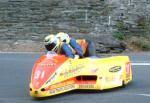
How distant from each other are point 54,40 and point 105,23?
14.5 m

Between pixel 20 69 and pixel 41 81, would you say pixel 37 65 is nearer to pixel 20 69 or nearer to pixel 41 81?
pixel 41 81

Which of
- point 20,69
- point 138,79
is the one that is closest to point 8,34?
point 20,69

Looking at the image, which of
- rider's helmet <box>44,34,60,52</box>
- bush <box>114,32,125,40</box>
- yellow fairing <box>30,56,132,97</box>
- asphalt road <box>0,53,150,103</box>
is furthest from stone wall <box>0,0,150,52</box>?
yellow fairing <box>30,56,132,97</box>

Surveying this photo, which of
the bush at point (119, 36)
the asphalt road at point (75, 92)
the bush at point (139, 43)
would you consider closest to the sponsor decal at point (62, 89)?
the asphalt road at point (75, 92)

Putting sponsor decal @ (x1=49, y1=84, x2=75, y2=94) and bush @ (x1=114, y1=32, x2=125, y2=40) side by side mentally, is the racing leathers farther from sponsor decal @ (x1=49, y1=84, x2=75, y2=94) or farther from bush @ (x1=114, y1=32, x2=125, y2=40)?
bush @ (x1=114, y1=32, x2=125, y2=40)

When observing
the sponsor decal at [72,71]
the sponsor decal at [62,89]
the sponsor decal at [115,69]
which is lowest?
the sponsor decal at [62,89]

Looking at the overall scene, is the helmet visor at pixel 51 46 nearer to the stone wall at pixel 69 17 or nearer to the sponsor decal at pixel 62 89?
the sponsor decal at pixel 62 89

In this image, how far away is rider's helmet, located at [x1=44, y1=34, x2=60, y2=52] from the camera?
12719mm

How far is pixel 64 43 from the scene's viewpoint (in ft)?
42.5

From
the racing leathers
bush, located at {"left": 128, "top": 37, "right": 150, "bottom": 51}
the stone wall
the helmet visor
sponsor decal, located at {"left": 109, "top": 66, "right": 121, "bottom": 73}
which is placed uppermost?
the helmet visor

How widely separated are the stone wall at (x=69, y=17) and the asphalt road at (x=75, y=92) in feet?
30.2

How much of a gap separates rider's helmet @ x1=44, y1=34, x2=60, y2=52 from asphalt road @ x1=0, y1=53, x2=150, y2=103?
97cm

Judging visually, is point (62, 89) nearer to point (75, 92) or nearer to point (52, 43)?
point (75, 92)

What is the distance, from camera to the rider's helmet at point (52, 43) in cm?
1272
